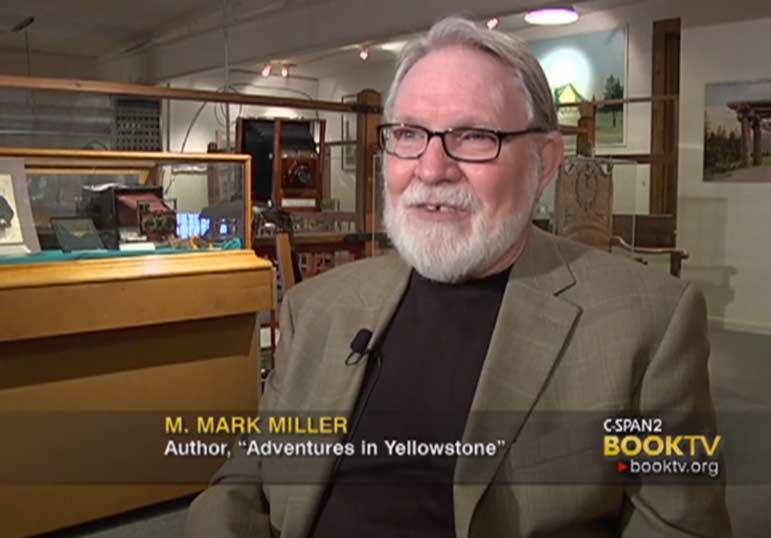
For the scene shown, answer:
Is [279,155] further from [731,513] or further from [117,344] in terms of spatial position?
[731,513]

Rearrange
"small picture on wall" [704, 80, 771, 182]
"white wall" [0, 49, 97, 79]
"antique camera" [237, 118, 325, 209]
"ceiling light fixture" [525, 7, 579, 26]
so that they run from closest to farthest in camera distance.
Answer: "antique camera" [237, 118, 325, 209] → "ceiling light fixture" [525, 7, 579, 26] → "small picture on wall" [704, 80, 771, 182] → "white wall" [0, 49, 97, 79]

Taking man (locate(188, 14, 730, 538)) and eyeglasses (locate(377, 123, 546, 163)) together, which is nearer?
man (locate(188, 14, 730, 538))

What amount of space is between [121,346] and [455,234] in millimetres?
1725

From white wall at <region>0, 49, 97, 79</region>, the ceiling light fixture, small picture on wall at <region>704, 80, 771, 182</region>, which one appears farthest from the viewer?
white wall at <region>0, 49, 97, 79</region>

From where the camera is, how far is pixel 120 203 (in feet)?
9.02

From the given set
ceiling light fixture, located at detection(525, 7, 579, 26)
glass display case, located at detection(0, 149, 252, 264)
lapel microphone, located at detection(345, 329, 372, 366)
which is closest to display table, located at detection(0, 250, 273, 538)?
glass display case, located at detection(0, 149, 252, 264)

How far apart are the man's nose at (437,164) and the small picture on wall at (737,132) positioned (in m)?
5.74

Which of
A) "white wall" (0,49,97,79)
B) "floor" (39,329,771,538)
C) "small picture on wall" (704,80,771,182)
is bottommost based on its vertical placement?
"floor" (39,329,771,538)

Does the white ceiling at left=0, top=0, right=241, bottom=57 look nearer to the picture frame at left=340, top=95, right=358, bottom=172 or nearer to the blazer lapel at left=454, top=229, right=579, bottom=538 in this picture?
the picture frame at left=340, top=95, right=358, bottom=172

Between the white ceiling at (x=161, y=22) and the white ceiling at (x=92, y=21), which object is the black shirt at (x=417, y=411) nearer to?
the white ceiling at (x=161, y=22)

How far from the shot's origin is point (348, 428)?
1.30m

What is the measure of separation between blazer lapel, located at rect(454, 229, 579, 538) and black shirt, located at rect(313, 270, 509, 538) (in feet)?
0.21

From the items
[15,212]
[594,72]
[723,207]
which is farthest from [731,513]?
[594,72]

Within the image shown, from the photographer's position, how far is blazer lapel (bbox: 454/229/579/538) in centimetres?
115
